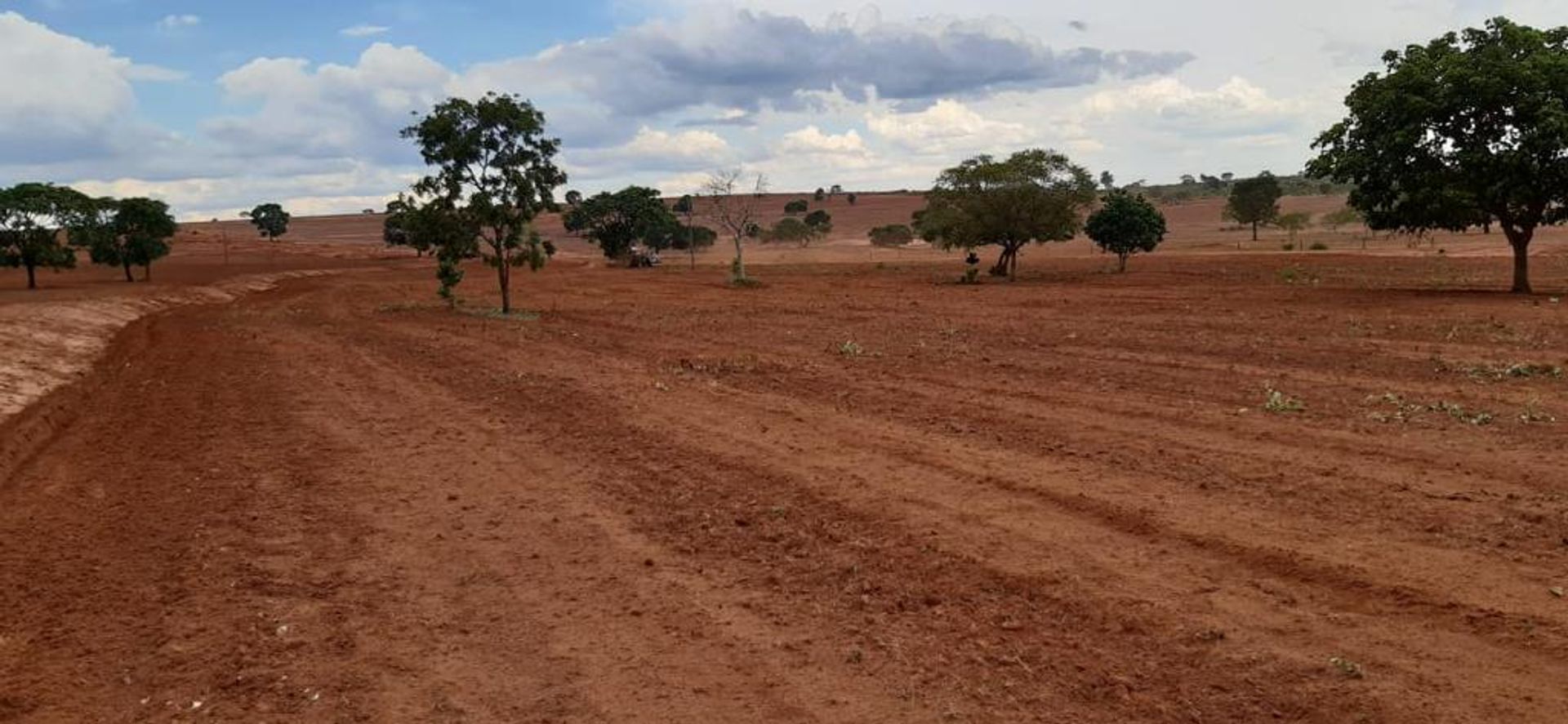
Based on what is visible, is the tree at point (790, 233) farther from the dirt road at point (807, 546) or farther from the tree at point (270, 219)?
the dirt road at point (807, 546)

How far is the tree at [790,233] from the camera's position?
119 metres

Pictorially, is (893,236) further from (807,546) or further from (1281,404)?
(807,546)

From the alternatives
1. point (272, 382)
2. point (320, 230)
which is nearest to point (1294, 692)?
point (272, 382)

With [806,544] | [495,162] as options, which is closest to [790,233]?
[495,162]

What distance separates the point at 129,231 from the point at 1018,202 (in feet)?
148

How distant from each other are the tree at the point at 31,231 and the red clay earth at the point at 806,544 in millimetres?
36707

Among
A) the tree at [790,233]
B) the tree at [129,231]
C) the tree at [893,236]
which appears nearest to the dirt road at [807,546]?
the tree at [129,231]

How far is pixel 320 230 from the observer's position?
179 m

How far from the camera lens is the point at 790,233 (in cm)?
11925

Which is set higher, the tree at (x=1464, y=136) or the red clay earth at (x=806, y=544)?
the tree at (x=1464, y=136)

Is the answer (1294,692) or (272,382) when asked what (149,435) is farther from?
(1294,692)

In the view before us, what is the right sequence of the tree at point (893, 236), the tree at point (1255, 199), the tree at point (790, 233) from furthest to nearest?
the tree at point (790, 233), the tree at point (893, 236), the tree at point (1255, 199)

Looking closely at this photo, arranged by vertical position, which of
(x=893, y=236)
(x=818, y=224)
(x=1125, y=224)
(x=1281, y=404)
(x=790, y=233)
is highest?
(x=818, y=224)

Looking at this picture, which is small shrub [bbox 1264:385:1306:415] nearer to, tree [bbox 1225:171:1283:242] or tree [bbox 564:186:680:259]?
→ tree [bbox 564:186:680:259]
